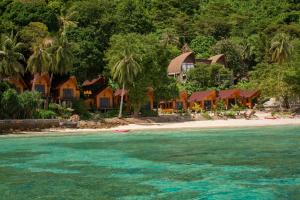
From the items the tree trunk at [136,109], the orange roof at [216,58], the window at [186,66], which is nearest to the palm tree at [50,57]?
the tree trunk at [136,109]

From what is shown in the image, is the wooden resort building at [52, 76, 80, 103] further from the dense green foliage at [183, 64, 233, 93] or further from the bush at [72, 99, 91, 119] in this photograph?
the dense green foliage at [183, 64, 233, 93]

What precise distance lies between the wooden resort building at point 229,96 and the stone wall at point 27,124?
85.6ft

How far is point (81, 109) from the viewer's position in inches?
1977

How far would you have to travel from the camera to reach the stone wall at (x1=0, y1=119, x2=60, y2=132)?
40.1 meters

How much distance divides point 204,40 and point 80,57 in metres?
33.3

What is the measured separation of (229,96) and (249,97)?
2.56 m

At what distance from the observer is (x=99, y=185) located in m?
15.6

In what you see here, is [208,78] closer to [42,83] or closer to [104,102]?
[104,102]

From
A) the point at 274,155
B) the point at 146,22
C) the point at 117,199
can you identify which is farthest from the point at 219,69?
the point at 117,199

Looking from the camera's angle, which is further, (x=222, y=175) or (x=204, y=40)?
(x=204, y=40)

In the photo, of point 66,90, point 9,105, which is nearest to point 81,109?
point 66,90

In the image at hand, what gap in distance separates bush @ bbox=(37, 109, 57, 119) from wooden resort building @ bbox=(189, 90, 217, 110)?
2222 centimetres

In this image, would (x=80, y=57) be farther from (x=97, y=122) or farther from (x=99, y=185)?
(x=99, y=185)

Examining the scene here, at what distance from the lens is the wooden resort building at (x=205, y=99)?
61250 millimetres
